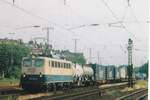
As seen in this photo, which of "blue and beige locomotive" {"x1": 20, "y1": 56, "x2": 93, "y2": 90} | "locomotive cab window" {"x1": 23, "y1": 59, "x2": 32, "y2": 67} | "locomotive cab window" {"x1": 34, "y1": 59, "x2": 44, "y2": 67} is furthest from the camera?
"locomotive cab window" {"x1": 23, "y1": 59, "x2": 32, "y2": 67}

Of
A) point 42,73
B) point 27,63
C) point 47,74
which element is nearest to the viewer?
point 42,73

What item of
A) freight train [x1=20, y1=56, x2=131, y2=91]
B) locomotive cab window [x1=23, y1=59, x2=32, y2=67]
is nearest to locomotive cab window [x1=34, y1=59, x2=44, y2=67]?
freight train [x1=20, y1=56, x2=131, y2=91]

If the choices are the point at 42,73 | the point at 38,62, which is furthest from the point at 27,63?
the point at 42,73

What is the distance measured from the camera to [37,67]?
29797 millimetres

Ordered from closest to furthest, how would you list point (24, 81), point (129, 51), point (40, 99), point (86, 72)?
point (40, 99) → point (24, 81) → point (129, 51) → point (86, 72)

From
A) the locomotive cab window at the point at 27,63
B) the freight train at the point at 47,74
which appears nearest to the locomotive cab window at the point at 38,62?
the freight train at the point at 47,74

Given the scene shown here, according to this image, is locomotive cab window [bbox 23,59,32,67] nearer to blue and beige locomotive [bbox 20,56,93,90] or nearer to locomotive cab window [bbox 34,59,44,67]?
blue and beige locomotive [bbox 20,56,93,90]

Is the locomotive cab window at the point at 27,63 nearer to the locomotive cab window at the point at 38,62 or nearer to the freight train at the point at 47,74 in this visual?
the freight train at the point at 47,74

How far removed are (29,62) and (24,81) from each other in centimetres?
156

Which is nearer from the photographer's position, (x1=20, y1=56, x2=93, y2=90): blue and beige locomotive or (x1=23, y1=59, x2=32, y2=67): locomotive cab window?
(x1=20, y1=56, x2=93, y2=90): blue and beige locomotive

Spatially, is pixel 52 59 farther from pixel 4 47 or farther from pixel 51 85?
pixel 4 47

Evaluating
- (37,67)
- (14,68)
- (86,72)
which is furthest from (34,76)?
(14,68)

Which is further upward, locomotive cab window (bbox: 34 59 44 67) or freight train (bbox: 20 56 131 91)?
locomotive cab window (bbox: 34 59 44 67)

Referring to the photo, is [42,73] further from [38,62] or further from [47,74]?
[38,62]
